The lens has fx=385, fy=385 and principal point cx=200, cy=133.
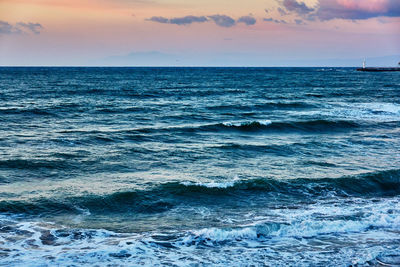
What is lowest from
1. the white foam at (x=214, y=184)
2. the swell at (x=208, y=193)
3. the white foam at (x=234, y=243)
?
the white foam at (x=234, y=243)

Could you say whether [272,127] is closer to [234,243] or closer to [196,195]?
[196,195]

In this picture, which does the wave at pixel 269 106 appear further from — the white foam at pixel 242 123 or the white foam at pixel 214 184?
the white foam at pixel 214 184

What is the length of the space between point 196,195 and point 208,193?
1.49 feet

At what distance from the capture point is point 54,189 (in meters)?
13.9

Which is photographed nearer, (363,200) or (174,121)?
(363,200)

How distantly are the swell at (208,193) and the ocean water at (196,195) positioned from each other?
4cm

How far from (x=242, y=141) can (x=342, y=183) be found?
883cm

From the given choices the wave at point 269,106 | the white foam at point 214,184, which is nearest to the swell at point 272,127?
the wave at point 269,106

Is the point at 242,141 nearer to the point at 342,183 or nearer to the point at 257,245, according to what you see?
the point at 342,183

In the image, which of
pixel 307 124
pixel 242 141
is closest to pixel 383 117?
pixel 307 124

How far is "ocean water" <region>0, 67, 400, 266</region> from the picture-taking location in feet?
30.9

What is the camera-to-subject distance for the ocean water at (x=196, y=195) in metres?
9.41

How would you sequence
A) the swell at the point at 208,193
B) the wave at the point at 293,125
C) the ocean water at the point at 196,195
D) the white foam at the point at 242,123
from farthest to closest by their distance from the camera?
the white foam at the point at 242,123 → the wave at the point at 293,125 → the swell at the point at 208,193 → the ocean water at the point at 196,195

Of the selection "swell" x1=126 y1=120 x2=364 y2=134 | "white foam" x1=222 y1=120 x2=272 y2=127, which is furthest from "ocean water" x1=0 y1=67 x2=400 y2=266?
"white foam" x1=222 y1=120 x2=272 y2=127
